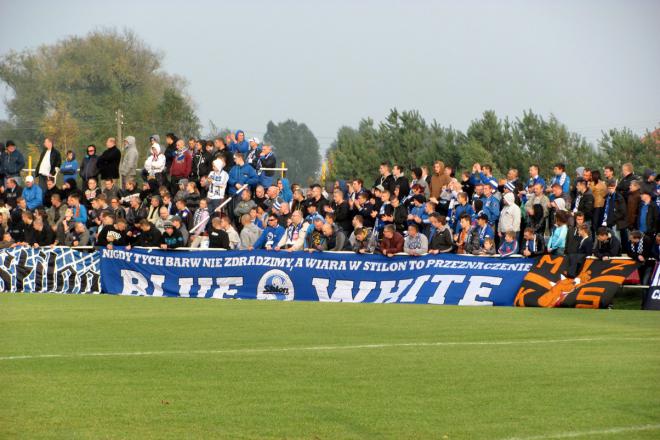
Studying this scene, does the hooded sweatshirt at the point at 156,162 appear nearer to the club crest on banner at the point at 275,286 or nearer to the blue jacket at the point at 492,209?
the club crest on banner at the point at 275,286

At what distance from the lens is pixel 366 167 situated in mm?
69625

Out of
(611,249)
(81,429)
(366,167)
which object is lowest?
(81,429)

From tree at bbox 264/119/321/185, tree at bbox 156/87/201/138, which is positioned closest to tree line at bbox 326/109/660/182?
tree at bbox 156/87/201/138

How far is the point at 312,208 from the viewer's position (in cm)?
2734

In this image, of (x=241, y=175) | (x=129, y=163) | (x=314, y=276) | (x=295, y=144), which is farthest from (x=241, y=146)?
(x=295, y=144)

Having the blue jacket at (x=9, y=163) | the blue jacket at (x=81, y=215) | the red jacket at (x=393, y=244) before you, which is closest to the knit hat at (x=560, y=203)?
the red jacket at (x=393, y=244)

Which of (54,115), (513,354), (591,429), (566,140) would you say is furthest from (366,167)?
(591,429)

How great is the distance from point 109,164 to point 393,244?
1139cm

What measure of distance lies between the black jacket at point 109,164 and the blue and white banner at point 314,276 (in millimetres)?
5291

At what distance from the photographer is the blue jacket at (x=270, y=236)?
88.3ft

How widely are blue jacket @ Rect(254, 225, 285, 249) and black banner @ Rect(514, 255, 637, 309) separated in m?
→ 7.03

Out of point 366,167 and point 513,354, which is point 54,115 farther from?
point 513,354

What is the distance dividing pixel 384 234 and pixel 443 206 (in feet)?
8.81

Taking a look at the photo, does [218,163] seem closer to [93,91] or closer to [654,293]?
[654,293]
